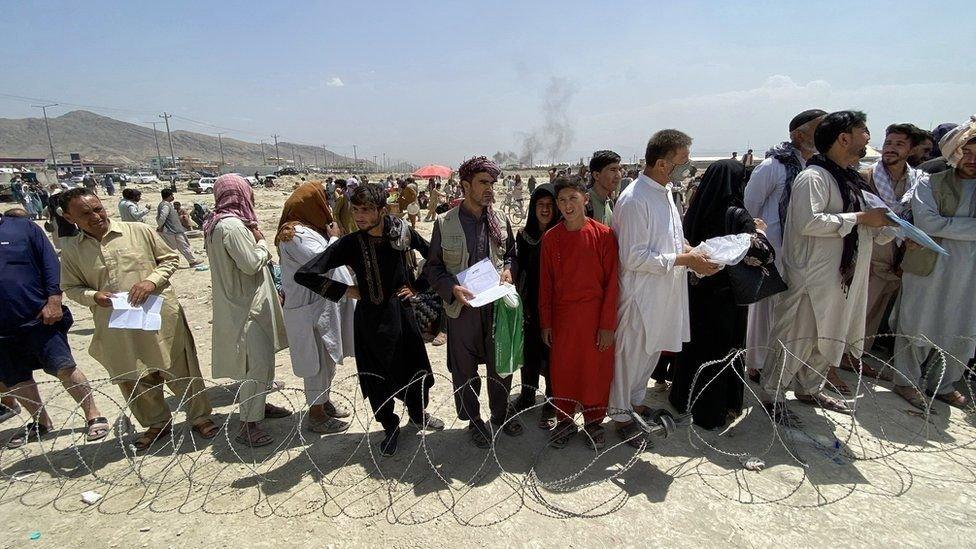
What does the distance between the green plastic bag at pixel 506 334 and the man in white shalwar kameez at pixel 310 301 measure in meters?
1.26

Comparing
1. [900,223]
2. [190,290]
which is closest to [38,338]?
[190,290]

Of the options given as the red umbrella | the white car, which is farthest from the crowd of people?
the white car

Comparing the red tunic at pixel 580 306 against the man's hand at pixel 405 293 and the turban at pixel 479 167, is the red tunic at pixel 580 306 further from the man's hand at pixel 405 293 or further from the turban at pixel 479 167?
the man's hand at pixel 405 293

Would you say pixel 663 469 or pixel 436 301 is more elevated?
pixel 436 301

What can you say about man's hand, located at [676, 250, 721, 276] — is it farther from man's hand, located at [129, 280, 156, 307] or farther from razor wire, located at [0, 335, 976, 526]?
man's hand, located at [129, 280, 156, 307]

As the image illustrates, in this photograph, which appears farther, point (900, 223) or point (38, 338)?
point (38, 338)

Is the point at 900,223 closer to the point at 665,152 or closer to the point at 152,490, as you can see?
the point at 665,152

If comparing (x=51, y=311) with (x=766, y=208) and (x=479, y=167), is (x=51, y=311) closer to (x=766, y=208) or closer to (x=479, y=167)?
(x=479, y=167)

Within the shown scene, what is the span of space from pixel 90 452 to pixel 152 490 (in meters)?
1.05

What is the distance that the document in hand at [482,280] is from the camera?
10.6 ft

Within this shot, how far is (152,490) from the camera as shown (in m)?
3.35

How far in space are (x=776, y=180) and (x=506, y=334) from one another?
284 cm

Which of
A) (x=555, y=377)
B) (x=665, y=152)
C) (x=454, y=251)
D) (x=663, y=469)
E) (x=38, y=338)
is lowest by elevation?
(x=663, y=469)

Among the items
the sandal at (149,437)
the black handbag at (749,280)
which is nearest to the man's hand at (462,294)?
the black handbag at (749,280)
